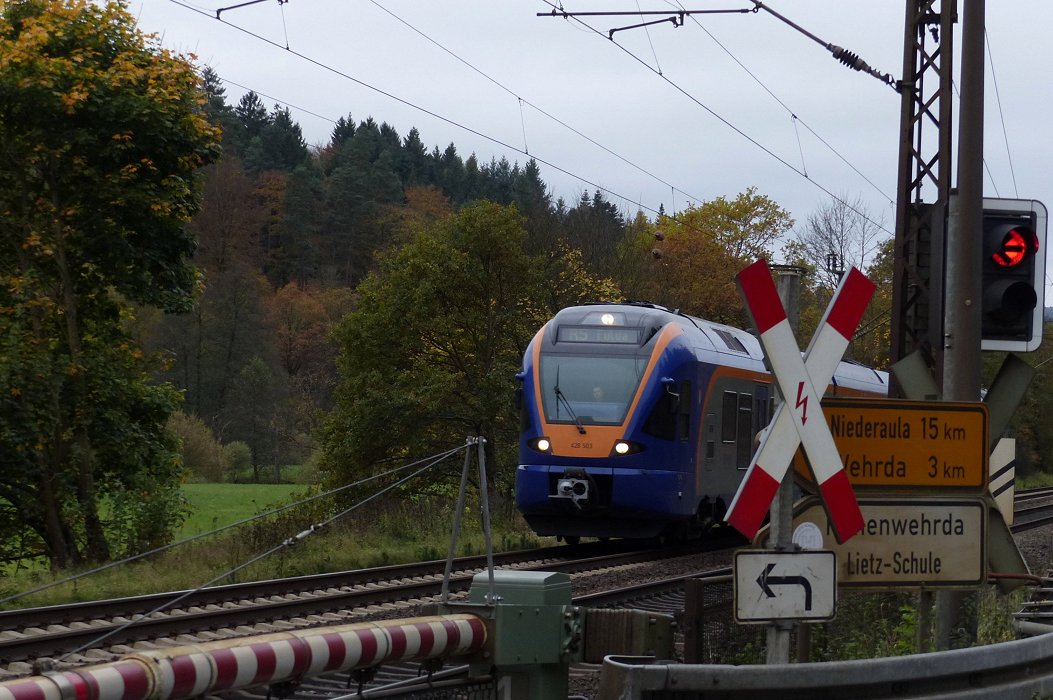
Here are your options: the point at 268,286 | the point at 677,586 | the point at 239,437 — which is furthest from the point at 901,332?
the point at 268,286

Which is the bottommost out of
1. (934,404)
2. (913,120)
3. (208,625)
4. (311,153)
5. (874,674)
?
(208,625)

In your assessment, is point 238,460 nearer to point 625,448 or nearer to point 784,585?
point 625,448

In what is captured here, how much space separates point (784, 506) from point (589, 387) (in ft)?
43.4

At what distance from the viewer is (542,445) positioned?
1856cm

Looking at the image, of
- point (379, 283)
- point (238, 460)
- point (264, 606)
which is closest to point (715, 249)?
point (238, 460)

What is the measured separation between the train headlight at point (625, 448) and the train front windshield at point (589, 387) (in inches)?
12.0

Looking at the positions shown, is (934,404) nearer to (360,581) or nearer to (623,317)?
(360,581)

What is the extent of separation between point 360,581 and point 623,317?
5.92 metres

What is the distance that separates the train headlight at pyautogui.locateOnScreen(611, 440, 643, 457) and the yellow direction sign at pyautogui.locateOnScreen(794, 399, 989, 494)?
1123 centimetres

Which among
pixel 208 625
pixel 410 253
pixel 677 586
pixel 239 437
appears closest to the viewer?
pixel 208 625

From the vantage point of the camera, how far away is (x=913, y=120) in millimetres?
15344

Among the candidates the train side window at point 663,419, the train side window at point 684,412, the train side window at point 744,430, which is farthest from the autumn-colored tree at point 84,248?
the train side window at point 744,430

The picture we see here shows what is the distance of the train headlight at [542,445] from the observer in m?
Answer: 18.5

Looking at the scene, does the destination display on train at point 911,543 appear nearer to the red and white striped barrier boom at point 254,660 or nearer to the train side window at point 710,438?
the red and white striped barrier boom at point 254,660
